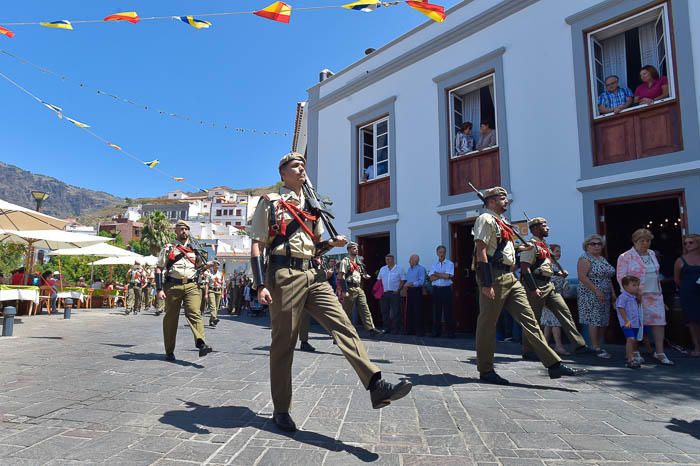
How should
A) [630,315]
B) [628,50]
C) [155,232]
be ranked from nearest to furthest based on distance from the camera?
1. [630,315]
2. [628,50]
3. [155,232]

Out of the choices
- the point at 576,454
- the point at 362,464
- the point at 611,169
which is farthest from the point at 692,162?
the point at 362,464

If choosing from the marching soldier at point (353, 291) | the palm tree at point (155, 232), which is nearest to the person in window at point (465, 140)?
the marching soldier at point (353, 291)

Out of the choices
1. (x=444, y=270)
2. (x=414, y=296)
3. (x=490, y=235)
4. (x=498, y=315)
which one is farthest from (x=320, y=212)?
(x=414, y=296)

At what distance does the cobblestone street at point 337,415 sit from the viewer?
8.27 feet

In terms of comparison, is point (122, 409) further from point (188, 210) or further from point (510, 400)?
point (188, 210)

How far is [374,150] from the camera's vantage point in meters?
12.5

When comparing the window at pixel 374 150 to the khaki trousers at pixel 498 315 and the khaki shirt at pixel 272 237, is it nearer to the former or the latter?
the khaki trousers at pixel 498 315

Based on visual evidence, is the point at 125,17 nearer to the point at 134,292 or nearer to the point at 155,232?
the point at 134,292

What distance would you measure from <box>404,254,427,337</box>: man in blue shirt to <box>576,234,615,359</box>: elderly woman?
3824 millimetres

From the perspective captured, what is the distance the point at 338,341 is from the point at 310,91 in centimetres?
1344

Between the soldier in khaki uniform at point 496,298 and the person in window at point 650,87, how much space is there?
16.6 feet

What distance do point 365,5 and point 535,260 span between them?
5446 mm

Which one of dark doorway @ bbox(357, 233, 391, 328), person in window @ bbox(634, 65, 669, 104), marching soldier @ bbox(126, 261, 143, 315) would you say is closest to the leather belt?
person in window @ bbox(634, 65, 669, 104)

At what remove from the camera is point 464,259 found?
1029 cm
